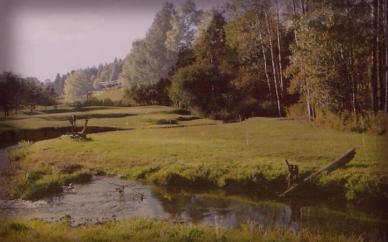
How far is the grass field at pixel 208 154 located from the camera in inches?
250

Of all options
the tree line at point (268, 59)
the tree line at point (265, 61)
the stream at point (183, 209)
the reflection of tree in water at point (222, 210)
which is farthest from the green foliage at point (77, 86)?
the reflection of tree in water at point (222, 210)

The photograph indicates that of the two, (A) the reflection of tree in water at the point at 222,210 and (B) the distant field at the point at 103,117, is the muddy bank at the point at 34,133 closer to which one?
(B) the distant field at the point at 103,117

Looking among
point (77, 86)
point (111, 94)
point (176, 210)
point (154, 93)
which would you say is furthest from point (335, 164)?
point (77, 86)

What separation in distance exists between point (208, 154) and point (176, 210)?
0.90 m

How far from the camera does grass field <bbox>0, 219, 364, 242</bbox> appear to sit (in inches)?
238

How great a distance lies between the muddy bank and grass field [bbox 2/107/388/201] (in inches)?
3.0

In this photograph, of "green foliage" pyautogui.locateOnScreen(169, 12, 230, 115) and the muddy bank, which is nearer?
"green foliage" pyautogui.locateOnScreen(169, 12, 230, 115)

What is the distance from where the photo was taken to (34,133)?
674 cm

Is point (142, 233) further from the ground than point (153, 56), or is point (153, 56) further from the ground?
point (153, 56)

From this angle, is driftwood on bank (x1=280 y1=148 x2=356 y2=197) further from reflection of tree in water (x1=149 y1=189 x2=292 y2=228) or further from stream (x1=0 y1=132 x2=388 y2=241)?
reflection of tree in water (x1=149 y1=189 x2=292 y2=228)

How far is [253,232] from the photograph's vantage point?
624 cm

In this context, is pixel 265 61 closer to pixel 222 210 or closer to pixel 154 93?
pixel 154 93

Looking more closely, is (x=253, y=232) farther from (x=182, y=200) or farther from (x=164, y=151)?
(x=164, y=151)

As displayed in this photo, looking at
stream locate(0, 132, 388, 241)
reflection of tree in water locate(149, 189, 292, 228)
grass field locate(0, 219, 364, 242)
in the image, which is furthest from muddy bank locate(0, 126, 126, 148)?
reflection of tree in water locate(149, 189, 292, 228)
